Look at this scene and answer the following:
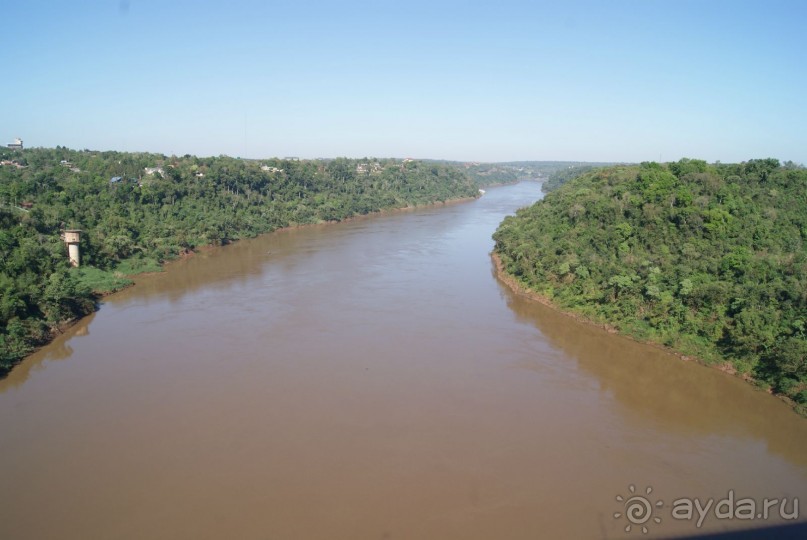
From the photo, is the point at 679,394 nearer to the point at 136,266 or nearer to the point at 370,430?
the point at 370,430

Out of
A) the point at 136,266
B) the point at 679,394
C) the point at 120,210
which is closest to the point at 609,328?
the point at 679,394

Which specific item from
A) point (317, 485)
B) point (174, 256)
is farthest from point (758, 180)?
point (174, 256)

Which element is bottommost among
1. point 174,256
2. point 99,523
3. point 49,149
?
point 99,523

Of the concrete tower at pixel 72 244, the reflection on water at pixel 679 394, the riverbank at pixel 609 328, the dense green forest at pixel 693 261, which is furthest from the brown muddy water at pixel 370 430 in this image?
the concrete tower at pixel 72 244

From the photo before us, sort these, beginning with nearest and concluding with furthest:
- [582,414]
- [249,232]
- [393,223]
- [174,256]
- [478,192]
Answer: [582,414], [174,256], [249,232], [393,223], [478,192]

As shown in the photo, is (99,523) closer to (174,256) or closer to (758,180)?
(174,256)

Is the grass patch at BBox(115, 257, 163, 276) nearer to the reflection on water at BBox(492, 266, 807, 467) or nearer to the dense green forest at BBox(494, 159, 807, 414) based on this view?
the dense green forest at BBox(494, 159, 807, 414)

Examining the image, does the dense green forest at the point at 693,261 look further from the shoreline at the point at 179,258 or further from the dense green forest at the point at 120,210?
the dense green forest at the point at 120,210
